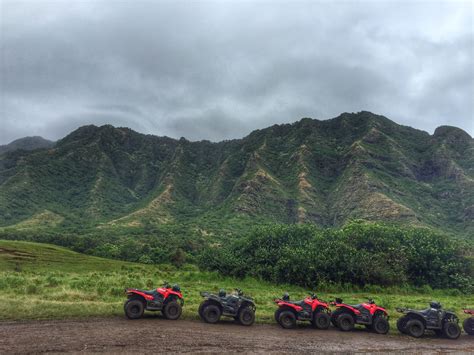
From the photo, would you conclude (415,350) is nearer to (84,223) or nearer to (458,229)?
(458,229)

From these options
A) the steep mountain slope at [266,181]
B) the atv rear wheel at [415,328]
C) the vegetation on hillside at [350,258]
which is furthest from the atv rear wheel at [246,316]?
the steep mountain slope at [266,181]

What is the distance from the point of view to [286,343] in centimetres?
1084

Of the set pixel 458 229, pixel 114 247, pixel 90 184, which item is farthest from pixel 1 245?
pixel 458 229

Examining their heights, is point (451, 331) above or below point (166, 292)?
below

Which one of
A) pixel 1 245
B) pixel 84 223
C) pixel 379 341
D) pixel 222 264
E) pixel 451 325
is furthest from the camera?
→ pixel 84 223

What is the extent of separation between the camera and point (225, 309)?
42.2ft

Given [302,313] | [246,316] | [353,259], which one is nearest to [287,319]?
[302,313]

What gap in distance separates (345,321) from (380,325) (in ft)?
4.59

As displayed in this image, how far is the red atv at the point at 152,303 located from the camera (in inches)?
479

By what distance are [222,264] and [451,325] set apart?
2413cm

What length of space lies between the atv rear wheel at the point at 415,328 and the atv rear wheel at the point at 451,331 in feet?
3.09

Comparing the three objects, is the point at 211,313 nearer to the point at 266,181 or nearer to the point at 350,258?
the point at 350,258

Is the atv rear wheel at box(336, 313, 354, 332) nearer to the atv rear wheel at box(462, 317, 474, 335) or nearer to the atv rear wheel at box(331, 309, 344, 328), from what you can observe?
the atv rear wheel at box(331, 309, 344, 328)

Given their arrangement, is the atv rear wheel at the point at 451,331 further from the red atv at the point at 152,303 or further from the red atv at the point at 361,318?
the red atv at the point at 152,303
